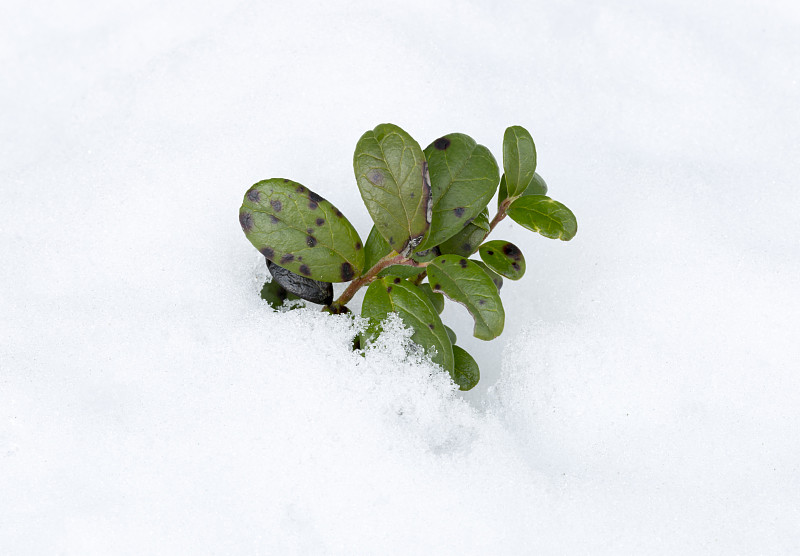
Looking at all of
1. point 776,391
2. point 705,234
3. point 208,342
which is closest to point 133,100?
point 208,342

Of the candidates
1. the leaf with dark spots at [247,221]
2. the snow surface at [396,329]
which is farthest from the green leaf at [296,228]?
the snow surface at [396,329]

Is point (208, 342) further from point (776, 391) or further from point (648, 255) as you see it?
point (776, 391)

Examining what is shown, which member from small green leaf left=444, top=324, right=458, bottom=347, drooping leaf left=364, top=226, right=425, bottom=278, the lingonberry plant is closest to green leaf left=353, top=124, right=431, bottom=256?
the lingonberry plant

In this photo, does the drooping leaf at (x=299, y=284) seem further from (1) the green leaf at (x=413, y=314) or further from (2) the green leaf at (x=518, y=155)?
(2) the green leaf at (x=518, y=155)

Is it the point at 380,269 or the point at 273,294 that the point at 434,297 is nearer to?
the point at 380,269

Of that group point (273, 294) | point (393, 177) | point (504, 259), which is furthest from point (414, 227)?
point (273, 294)

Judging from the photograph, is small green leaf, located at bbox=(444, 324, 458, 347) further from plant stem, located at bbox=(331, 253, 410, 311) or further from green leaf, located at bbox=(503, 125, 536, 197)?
green leaf, located at bbox=(503, 125, 536, 197)
